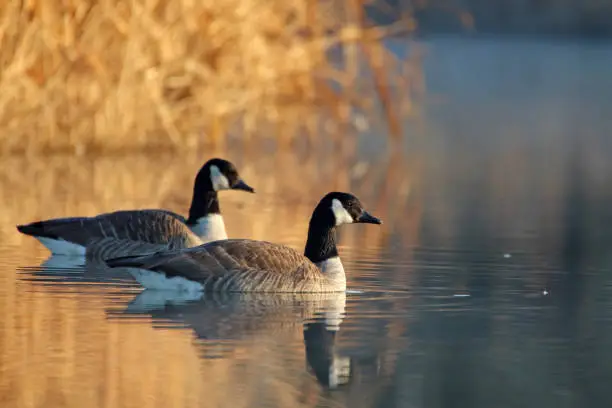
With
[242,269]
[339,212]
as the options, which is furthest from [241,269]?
[339,212]

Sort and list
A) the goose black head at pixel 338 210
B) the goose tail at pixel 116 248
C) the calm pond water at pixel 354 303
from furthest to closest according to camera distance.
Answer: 1. the goose tail at pixel 116 248
2. the goose black head at pixel 338 210
3. the calm pond water at pixel 354 303

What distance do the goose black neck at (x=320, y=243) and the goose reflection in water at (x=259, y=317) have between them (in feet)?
1.54

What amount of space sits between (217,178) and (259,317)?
404 centimetres

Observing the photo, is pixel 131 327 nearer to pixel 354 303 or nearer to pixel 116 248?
pixel 354 303

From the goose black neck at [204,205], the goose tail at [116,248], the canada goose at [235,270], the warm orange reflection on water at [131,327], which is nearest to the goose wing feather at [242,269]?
the canada goose at [235,270]

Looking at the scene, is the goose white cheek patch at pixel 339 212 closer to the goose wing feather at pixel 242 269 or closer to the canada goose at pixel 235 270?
the canada goose at pixel 235 270

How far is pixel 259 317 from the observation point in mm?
10320

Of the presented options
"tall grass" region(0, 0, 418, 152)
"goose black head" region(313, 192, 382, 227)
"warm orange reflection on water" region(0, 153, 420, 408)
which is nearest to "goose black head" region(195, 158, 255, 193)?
"warm orange reflection on water" region(0, 153, 420, 408)

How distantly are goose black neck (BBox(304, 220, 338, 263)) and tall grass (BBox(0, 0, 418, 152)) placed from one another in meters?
8.01

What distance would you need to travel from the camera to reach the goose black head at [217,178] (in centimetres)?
1418

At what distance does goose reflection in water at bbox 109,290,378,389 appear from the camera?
29.2ft

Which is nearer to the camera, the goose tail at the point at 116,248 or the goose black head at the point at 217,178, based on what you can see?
the goose tail at the point at 116,248

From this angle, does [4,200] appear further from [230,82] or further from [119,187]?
[230,82]

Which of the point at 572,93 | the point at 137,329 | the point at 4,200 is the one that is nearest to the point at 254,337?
the point at 137,329
